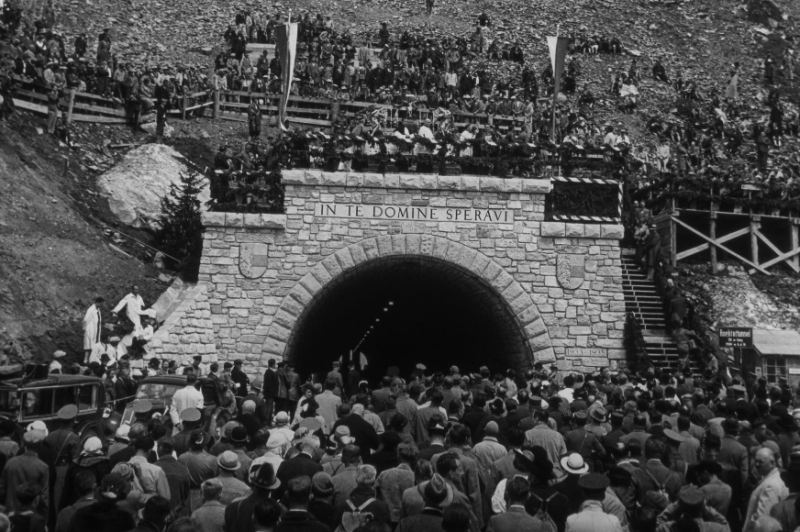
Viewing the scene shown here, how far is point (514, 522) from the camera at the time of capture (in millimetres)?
7301

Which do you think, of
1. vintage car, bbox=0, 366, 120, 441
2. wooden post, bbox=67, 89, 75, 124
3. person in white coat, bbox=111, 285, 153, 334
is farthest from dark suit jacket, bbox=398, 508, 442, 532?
wooden post, bbox=67, 89, 75, 124

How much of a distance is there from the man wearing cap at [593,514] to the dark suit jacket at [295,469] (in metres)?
2.63

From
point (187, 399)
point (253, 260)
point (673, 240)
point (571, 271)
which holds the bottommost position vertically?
point (187, 399)

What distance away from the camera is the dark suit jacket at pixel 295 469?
8.93 m

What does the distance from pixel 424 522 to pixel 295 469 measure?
7.00 feet

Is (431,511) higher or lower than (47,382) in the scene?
lower

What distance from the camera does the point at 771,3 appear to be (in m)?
54.5

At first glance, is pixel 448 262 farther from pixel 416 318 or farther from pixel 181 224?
pixel 416 318

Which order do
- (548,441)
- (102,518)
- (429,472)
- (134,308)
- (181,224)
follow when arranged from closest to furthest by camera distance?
(102,518) → (429,472) → (548,441) → (134,308) → (181,224)

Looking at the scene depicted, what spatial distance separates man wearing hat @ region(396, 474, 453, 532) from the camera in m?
7.12

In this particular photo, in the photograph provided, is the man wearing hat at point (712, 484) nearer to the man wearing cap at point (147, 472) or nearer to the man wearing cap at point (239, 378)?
the man wearing cap at point (147, 472)

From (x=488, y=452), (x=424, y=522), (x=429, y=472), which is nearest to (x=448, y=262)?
(x=488, y=452)

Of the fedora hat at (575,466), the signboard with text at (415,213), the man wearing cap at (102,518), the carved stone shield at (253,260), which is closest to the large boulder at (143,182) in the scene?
the carved stone shield at (253,260)

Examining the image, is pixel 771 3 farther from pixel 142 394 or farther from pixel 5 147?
pixel 142 394
